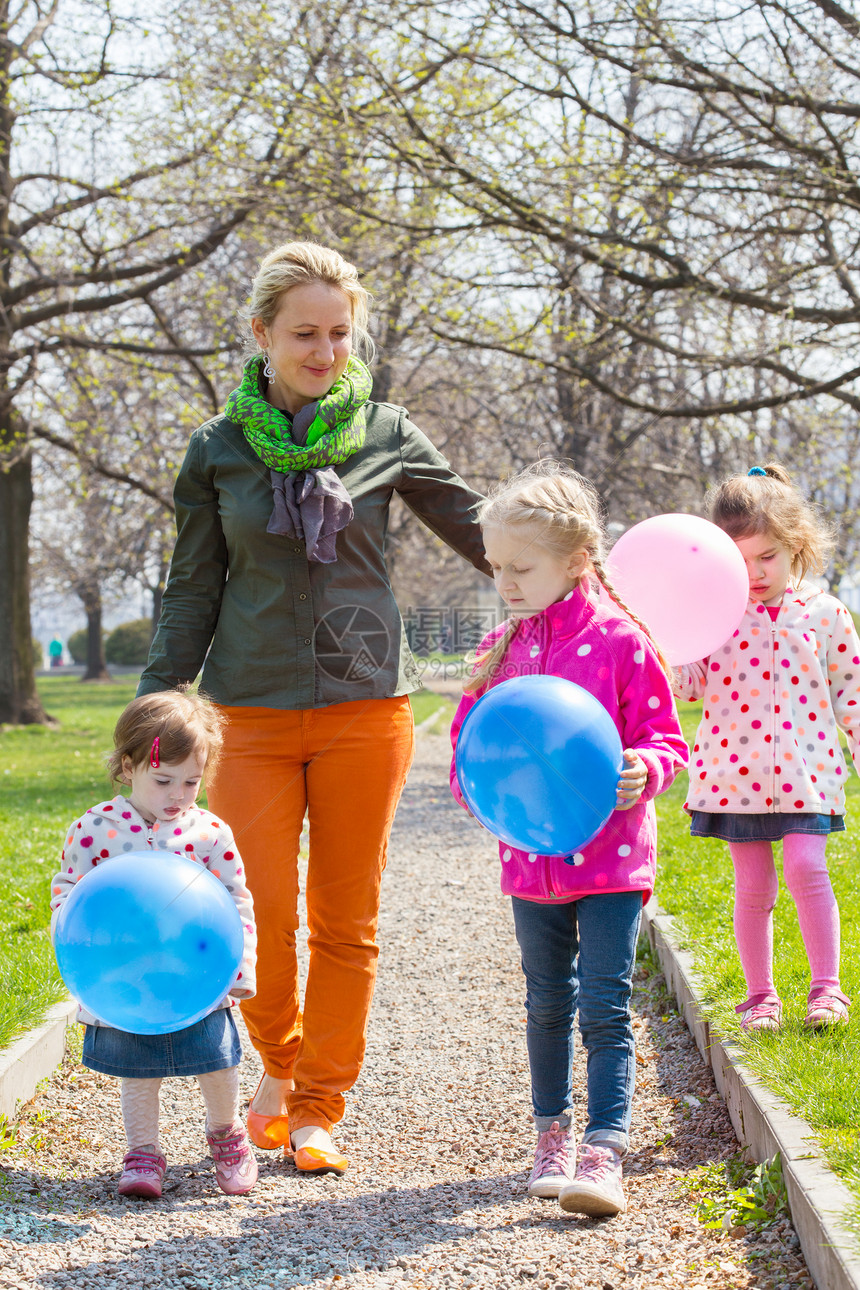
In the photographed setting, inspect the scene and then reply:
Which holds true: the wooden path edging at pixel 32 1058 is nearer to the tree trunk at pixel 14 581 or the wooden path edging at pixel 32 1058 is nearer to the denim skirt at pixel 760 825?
the denim skirt at pixel 760 825

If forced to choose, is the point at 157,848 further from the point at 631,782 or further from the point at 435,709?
the point at 435,709

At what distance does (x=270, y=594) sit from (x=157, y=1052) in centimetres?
117

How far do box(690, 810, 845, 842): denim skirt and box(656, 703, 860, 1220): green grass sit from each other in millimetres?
505

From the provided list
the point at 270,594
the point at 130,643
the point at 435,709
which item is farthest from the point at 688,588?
the point at 130,643

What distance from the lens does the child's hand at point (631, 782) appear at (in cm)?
256

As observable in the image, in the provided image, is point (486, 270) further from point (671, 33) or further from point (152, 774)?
point (152, 774)

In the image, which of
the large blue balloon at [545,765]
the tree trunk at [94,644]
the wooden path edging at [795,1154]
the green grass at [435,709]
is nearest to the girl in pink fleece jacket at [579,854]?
the large blue balloon at [545,765]

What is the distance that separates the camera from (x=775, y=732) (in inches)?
135

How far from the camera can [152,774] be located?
2912 millimetres

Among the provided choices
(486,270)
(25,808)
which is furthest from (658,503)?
(25,808)

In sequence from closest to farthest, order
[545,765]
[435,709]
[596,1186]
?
[545,765], [596,1186], [435,709]

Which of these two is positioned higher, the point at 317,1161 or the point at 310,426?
the point at 310,426

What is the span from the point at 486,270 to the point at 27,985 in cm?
779

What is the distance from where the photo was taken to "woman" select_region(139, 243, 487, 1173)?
307 cm
